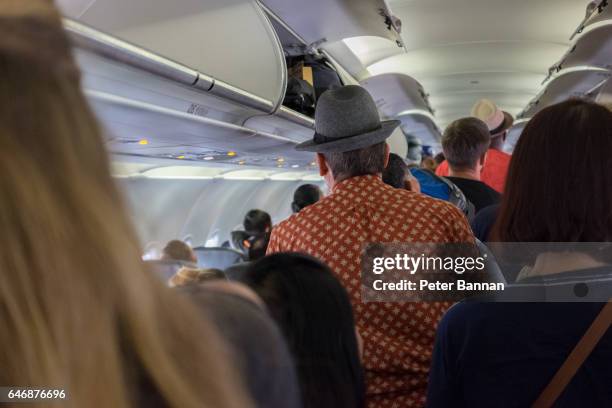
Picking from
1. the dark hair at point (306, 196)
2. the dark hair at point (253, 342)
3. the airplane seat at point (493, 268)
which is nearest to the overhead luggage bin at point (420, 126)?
the dark hair at point (306, 196)

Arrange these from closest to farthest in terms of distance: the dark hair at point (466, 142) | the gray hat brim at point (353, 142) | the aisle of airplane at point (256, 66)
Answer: the gray hat brim at point (353, 142) < the aisle of airplane at point (256, 66) < the dark hair at point (466, 142)

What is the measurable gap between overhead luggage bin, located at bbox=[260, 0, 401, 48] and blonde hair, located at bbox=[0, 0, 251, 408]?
3495mm

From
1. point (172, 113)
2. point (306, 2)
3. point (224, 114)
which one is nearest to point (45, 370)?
point (172, 113)

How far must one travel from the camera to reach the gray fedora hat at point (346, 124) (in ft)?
7.39

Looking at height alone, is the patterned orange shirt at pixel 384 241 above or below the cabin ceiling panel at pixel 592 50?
below

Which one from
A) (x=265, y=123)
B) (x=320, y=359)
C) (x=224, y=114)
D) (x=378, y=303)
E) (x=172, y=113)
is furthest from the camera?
(x=265, y=123)

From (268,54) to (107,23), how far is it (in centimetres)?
137

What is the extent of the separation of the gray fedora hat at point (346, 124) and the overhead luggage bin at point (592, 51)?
3.66 metres

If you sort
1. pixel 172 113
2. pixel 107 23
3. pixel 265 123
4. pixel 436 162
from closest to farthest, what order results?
pixel 107 23, pixel 172 113, pixel 265 123, pixel 436 162

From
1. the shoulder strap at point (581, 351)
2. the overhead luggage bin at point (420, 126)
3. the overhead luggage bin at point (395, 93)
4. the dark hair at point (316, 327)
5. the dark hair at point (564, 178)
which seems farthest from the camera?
the overhead luggage bin at point (420, 126)

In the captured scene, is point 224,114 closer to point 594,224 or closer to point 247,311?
point 594,224

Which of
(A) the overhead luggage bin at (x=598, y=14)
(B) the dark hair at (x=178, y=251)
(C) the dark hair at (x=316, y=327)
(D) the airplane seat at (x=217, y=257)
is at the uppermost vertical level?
(A) the overhead luggage bin at (x=598, y=14)

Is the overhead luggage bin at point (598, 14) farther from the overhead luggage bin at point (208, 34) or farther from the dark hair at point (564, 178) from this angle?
the dark hair at point (564, 178)

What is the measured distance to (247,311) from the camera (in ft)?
2.69
